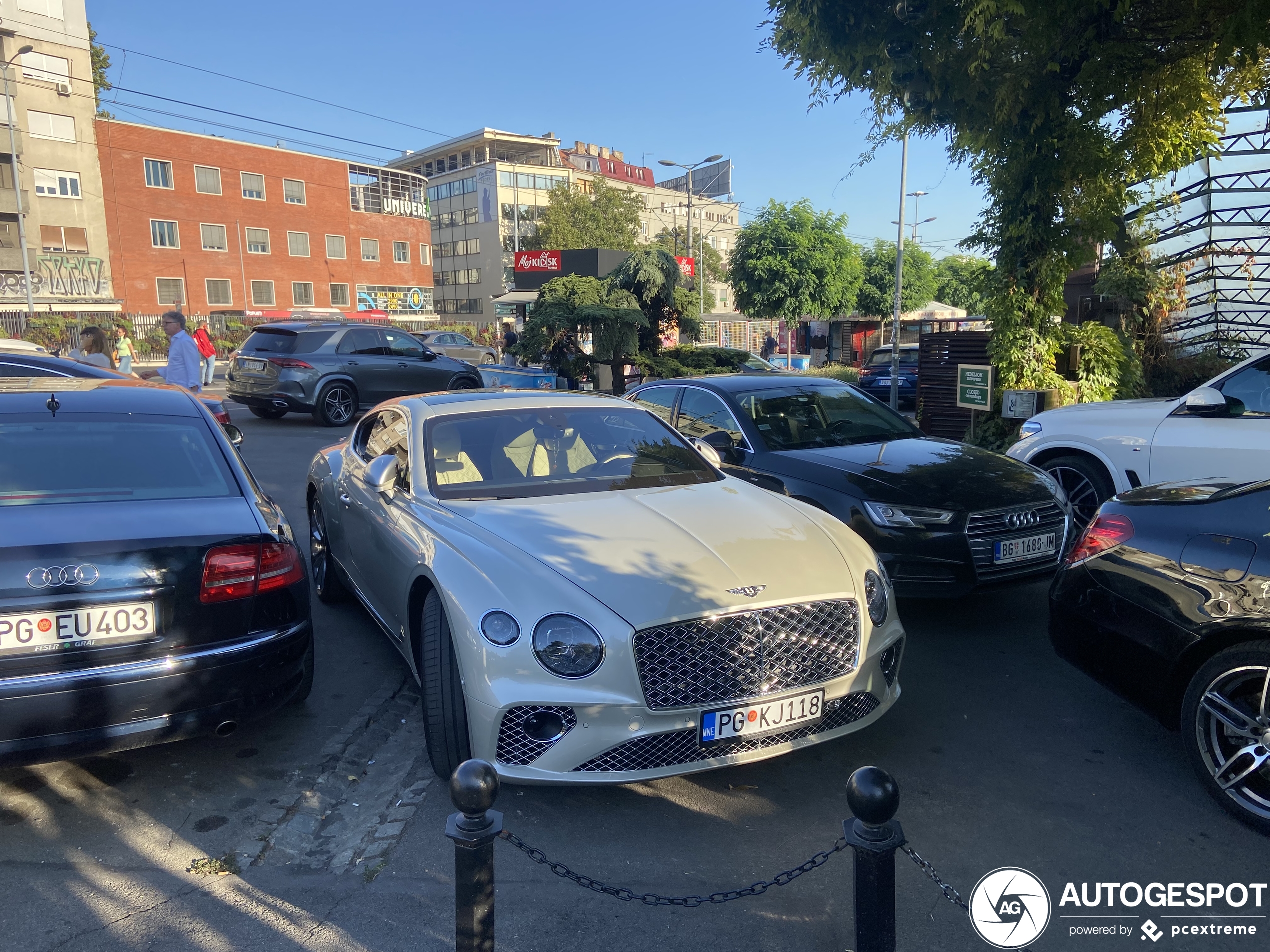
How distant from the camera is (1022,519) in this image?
17.0 feet

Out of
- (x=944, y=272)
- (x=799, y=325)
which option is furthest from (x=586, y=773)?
(x=944, y=272)

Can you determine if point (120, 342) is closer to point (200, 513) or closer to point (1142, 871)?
point (200, 513)

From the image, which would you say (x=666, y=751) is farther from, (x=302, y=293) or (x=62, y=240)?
(x=302, y=293)

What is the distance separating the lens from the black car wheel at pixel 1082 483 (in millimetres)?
6637

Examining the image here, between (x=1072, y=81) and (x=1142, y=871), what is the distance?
8043 millimetres

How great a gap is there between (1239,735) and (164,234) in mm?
53448

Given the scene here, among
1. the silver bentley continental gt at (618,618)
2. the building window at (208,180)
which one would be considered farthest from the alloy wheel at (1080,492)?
the building window at (208,180)

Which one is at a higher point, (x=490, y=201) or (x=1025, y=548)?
(x=490, y=201)

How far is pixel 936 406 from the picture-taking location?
40.1 ft

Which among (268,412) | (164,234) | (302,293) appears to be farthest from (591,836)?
(302,293)

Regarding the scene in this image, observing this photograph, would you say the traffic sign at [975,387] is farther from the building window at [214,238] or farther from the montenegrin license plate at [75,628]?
the building window at [214,238]

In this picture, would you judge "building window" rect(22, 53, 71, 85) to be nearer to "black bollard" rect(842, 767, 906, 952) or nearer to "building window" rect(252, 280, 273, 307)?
"building window" rect(252, 280, 273, 307)

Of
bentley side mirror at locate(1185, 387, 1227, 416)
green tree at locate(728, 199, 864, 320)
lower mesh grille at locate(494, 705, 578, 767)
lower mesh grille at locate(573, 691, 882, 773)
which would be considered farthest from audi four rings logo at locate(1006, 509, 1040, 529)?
green tree at locate(728, 199, 864, 320)

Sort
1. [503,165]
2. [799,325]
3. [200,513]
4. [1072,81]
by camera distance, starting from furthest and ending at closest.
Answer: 1. [503,165]
2. [799,325]
3. [1072,81]
4. [200,513]
